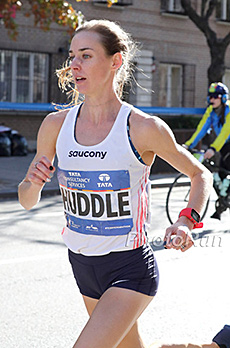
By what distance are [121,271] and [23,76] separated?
20.5m

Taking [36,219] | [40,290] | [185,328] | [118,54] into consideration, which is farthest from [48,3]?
[118,54]

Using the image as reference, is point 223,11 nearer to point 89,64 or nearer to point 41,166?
point 89,64

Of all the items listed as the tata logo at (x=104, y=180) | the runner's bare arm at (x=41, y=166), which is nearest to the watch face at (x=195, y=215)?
the tata logo at (x=104, y=180)

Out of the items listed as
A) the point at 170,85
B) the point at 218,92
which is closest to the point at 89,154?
the point at 218,92

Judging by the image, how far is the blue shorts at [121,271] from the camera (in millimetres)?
2959

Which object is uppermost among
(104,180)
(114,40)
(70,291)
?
(114,40)

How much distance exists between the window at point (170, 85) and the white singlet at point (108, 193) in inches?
948

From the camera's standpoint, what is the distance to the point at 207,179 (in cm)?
303

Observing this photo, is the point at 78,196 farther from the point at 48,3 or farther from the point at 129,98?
the point at 129,98

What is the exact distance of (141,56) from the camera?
84.3 feet

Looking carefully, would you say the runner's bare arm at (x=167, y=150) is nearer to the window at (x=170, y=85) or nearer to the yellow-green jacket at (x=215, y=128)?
the yellow-green jacket at (x=215, y=128)

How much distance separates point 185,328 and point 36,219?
513cm

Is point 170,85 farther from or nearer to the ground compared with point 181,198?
nearer to the ground

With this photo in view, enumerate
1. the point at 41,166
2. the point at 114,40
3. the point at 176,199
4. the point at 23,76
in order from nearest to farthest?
the point at 41,166
the point at 114,40
the point at 176,199
the point at 23,76
